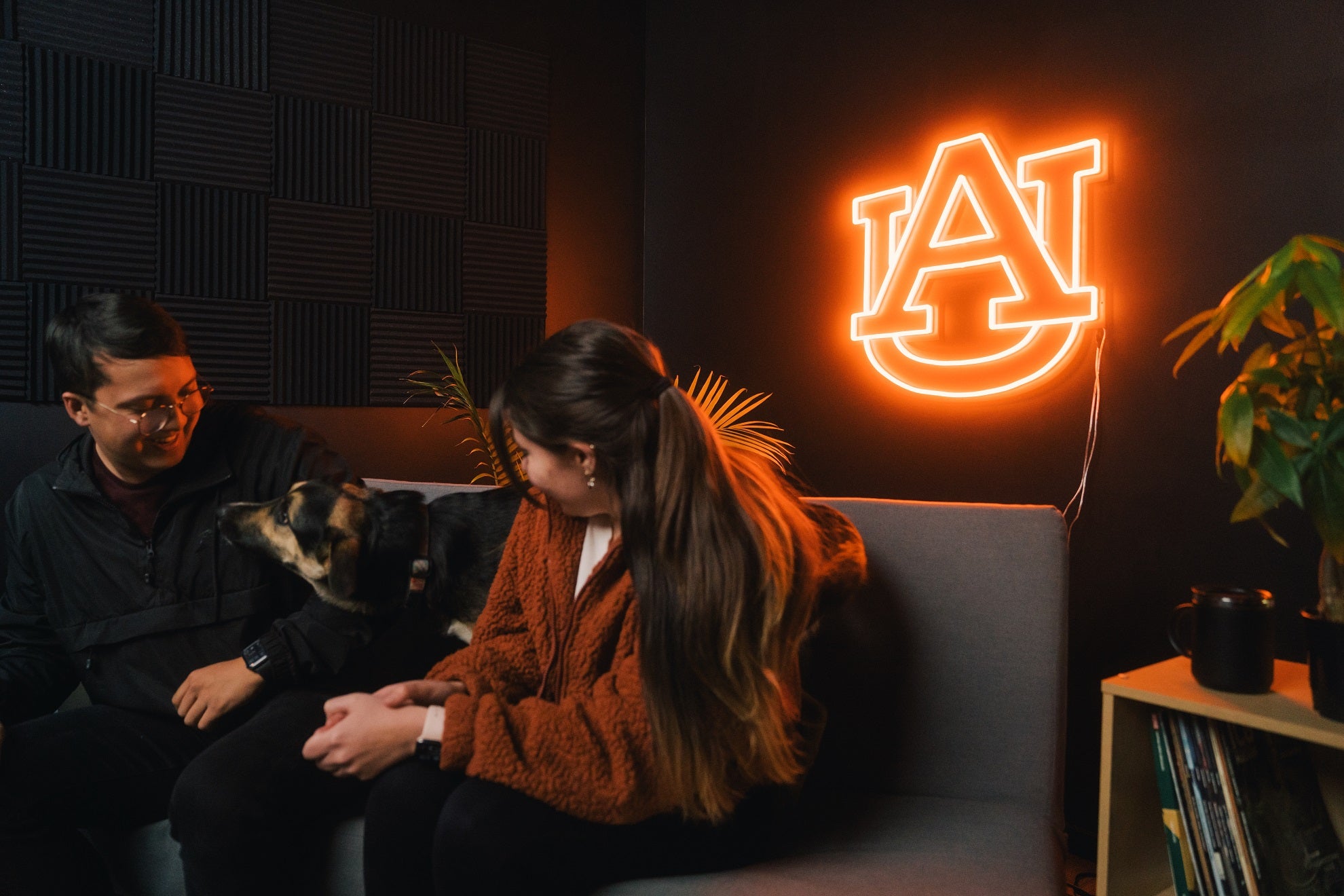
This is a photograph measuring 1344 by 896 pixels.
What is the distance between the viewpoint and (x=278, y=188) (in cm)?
327

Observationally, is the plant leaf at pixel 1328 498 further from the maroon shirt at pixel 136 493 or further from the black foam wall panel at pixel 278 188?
the black foam wall panel at pixel 278 188

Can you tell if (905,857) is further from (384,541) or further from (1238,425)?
(384,541)

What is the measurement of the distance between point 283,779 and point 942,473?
2311 millimetres

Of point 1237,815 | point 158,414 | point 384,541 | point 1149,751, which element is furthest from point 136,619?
point 1237,815

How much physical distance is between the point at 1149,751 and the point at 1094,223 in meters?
1.68

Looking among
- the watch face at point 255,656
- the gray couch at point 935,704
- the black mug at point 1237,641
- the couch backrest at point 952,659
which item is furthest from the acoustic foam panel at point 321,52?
the black mug at point 1237,641

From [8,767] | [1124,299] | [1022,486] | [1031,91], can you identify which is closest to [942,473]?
[1022,486]

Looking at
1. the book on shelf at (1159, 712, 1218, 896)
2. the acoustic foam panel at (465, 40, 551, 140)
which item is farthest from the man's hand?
the acoustic foam panel at (465, 40, 551, 140)

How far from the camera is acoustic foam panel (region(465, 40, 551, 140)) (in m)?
3.68

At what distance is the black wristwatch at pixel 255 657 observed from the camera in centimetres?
168

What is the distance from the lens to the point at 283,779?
147 centimetres

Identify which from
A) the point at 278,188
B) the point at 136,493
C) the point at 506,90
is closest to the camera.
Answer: the point at 136,493

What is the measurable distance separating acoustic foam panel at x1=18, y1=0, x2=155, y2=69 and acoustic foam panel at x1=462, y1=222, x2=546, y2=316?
1329 mm

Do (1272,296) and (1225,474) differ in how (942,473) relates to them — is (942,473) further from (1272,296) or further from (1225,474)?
(1272,296)
